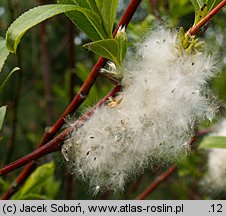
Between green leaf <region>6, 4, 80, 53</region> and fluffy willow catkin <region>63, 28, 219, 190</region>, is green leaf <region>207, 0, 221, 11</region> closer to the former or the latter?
fluffy willow catkin <region>63, 28, 219, 190</region>

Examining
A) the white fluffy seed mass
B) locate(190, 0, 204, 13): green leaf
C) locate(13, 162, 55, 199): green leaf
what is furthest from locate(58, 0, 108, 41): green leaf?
the white fluffy seed mass

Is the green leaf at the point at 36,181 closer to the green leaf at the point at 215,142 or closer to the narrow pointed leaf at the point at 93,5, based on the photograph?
the green leaf at the point at 215,142

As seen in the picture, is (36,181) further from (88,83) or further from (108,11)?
(108,11)

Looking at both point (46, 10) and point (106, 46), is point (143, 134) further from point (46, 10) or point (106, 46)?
point (46, 10)

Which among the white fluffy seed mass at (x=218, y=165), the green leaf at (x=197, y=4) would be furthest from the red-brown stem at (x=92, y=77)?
→ the white fluffy seed mass at (x=218, y=165)

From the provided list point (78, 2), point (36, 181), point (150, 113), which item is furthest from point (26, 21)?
point (36, 181)

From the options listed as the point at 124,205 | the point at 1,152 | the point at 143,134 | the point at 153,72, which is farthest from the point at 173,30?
the point at 1,152
